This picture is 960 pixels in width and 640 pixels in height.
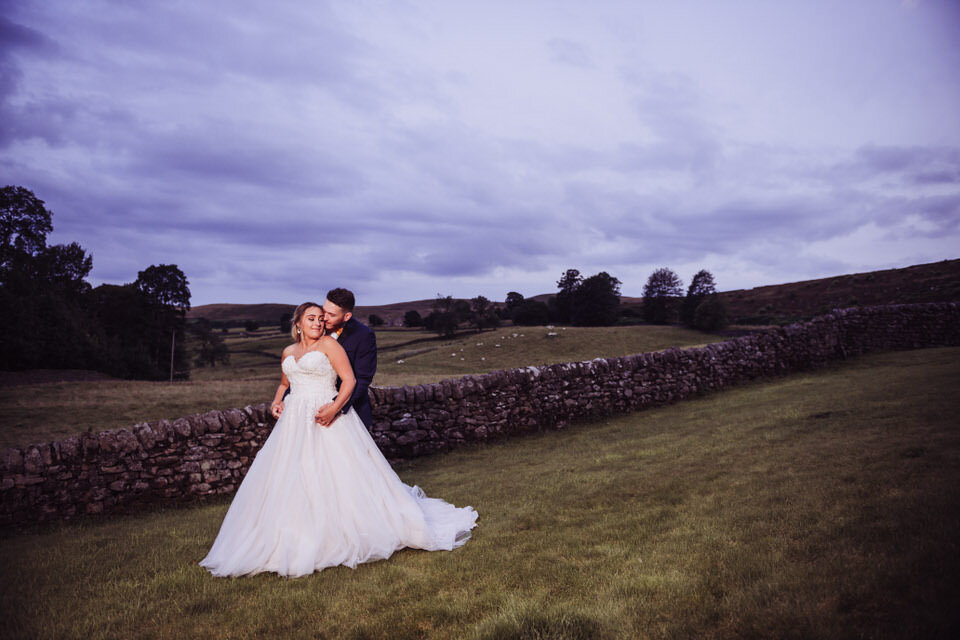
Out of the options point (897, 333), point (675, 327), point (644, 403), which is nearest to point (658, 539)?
point (644, 403)

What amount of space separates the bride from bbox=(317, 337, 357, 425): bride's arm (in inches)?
0.4

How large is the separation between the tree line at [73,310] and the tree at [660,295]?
54.3 m

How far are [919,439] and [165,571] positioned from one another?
8.27 m

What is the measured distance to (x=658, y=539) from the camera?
14.1 feet

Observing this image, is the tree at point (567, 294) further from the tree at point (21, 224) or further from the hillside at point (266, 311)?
the tree at point (21, 224)

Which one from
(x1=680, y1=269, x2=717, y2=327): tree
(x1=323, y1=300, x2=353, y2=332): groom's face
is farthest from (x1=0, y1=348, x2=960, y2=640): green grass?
(x1=680, y1=269, x2=717, y2=327): tree

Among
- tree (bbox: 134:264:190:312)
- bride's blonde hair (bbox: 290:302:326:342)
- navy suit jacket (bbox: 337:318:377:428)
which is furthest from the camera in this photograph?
tree (bbox: 134:264:190:312)

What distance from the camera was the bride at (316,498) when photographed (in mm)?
4559

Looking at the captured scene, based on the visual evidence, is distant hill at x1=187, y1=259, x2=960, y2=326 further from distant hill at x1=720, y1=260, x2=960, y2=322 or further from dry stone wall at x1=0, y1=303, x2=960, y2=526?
dry stone wall at x1=0, y1=303, x2=960, y2=526

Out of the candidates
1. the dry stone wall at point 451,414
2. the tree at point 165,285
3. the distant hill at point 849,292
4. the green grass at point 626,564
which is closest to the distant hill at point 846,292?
the distant hill at point 849,292

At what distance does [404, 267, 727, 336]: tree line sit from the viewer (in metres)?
59.4

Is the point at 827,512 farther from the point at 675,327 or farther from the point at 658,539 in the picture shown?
the point at 675,327

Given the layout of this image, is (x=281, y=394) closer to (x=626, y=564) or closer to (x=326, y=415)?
(x=326, y=415)

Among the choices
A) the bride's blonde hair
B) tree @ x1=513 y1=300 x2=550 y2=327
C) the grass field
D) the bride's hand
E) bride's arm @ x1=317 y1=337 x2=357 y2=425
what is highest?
tree @ x1=513 y1=300 x2=550 y2=327
